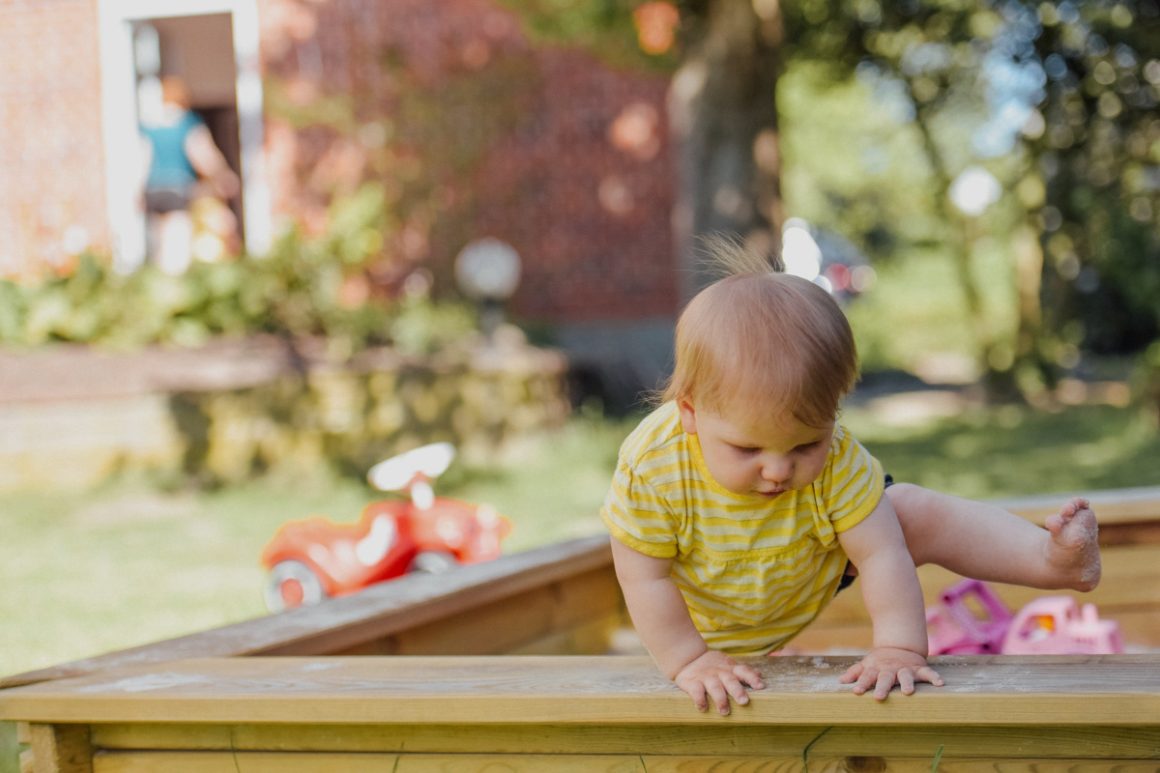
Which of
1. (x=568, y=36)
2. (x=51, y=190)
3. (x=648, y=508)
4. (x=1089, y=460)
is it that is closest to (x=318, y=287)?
(x=568, y=36)

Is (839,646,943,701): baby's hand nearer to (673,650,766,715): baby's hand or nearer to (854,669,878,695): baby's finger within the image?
(854,669,878,695): baby's finger

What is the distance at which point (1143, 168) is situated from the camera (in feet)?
35.3

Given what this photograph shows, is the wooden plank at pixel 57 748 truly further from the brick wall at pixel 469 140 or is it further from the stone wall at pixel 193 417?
the brick wall at pixel 469 140

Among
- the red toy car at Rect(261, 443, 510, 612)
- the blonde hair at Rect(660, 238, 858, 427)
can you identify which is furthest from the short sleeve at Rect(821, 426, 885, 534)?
the red toy car at Rect(261, 443, 510, 612)

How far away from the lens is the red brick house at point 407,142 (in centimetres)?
1049

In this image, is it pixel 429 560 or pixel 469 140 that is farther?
pixel 469 140

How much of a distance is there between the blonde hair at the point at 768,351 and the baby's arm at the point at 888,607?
0.25 meters

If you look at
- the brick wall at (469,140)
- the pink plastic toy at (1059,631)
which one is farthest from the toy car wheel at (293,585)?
the brick wall at (469,140)

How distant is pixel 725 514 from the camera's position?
193cm

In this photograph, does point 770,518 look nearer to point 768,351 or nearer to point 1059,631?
point 768,351

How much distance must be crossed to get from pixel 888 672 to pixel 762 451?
12.7 inches

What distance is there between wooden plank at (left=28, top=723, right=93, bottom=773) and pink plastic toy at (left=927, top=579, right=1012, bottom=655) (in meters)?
1.52

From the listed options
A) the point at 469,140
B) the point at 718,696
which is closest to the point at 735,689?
the point at 718,696

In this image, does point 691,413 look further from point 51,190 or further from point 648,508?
point 51,190
